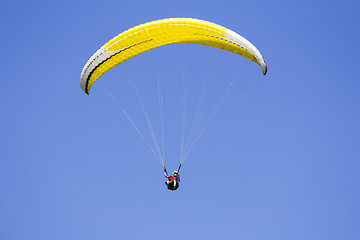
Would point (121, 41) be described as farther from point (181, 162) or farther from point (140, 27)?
point (181, 162)

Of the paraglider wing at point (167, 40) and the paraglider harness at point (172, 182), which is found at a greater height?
the paraglider wing at point (167, 40)

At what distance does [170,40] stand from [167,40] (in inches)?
4.2

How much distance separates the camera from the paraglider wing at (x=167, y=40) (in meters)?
20.4

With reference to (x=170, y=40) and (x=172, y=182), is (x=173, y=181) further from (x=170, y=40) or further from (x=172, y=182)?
(x=170, y=40)

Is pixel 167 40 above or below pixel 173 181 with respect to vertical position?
above

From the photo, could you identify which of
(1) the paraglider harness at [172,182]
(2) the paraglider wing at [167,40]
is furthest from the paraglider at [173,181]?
(2) the paraglider wing at [167,40]

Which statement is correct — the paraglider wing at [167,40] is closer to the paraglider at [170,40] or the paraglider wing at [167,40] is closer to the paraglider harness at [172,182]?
the paraglider at [170,40]

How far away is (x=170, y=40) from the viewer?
21.0 metres

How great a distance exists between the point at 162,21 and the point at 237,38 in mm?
2541

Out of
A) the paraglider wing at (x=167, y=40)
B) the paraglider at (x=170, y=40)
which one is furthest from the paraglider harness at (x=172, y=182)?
the paraglider wing at (x=167, y=40)

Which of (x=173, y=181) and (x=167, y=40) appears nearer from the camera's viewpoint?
(x=173, y=181)

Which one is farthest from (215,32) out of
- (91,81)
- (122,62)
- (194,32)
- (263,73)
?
(91,81)

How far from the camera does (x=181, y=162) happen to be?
68.8 ft

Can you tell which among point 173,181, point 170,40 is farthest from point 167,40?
point 173,181
